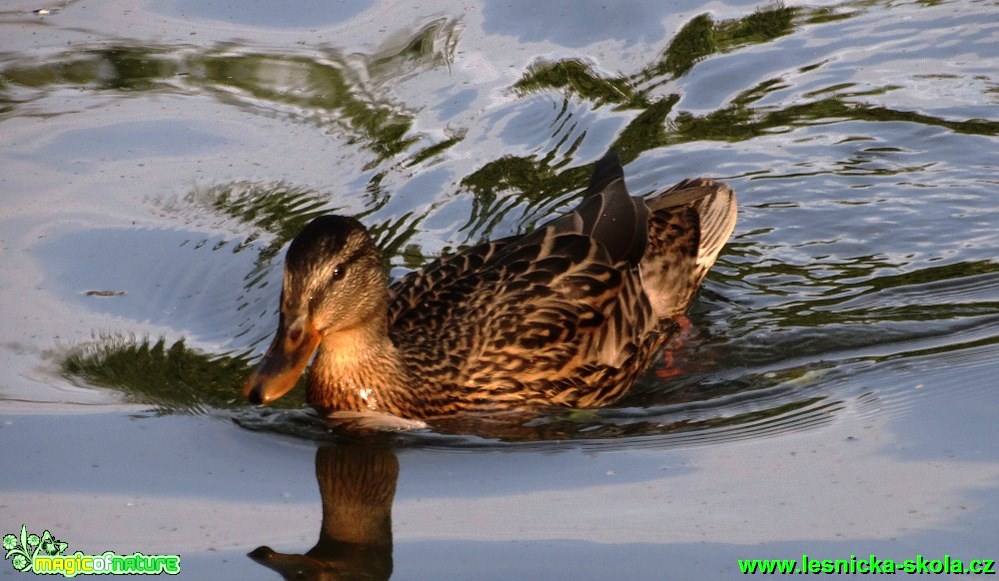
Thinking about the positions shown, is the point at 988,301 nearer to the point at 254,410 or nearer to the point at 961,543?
the point at 961,543

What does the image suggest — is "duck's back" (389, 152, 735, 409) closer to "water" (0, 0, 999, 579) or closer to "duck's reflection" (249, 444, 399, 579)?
"water" (0, 0, 999, 579)

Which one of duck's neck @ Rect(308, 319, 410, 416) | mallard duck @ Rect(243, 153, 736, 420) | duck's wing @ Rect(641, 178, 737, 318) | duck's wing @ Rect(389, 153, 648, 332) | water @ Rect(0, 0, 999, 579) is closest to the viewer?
water @ Rect(0, 0, 999, 579)

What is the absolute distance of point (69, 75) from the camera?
37.3 ft

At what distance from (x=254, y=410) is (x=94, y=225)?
2.24 meters

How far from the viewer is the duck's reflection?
20.9 ft

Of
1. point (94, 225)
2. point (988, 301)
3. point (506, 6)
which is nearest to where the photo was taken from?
point (988, 301)

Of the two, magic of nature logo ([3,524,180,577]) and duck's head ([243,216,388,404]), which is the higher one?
duck's head ([243,216,388,404])

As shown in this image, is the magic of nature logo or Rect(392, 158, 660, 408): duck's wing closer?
the magic of nature logo

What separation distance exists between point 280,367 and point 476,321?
3.87ft

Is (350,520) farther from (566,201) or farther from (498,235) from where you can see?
(566,201)

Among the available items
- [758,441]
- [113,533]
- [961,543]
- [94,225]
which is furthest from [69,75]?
[961,543]

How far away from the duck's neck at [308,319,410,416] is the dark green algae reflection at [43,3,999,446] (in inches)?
8.3

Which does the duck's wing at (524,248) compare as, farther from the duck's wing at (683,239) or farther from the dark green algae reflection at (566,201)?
the dark green algae reflection at (566,201)

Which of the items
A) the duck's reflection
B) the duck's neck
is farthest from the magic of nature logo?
the duck's neck
